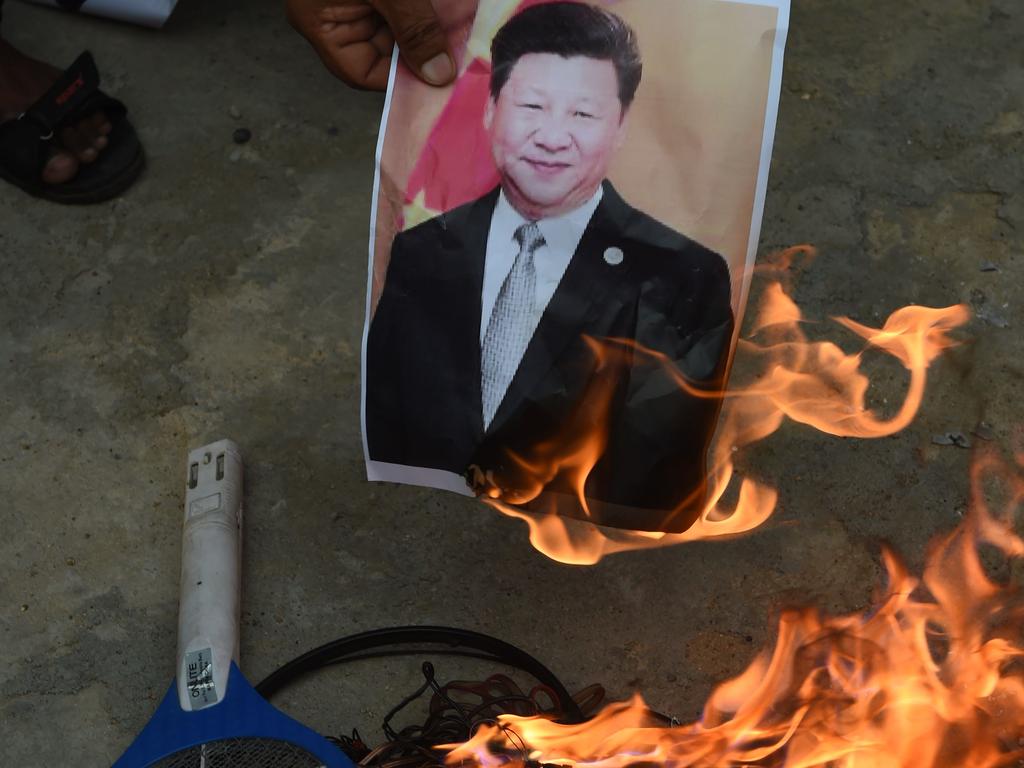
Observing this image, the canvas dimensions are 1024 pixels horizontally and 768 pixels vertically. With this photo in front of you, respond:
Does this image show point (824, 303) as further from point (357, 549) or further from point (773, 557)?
point (357, 549)

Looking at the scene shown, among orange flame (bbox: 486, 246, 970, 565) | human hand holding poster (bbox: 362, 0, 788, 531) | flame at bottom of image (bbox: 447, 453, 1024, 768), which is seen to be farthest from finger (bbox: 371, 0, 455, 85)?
flame at bottom of image (bbox: 447, 453, 1024, 768)

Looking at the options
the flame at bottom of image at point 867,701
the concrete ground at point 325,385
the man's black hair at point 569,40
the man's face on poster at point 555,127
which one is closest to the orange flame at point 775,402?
the concrete ground at point 325,385

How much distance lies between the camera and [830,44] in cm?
176

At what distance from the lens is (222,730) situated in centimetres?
104

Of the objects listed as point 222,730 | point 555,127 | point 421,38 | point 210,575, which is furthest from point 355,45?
point 222,730

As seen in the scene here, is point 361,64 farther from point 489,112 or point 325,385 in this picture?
point 325,385

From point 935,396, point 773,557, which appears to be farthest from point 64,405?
point 935,396

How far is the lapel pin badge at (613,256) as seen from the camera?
108 centimetres

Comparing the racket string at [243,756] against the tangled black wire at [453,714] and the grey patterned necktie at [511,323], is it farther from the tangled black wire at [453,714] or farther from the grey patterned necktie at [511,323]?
the grey patterned necktie at [511,323]

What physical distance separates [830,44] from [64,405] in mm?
1276

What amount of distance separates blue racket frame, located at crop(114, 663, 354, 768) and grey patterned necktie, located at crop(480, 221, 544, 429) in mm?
362

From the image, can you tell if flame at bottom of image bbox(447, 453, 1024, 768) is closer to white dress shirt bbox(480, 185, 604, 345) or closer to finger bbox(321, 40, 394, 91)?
white dress shirt bbox(480, 185, 604, 345)

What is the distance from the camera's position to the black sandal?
1.60 metres

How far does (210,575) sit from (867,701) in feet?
2.32
